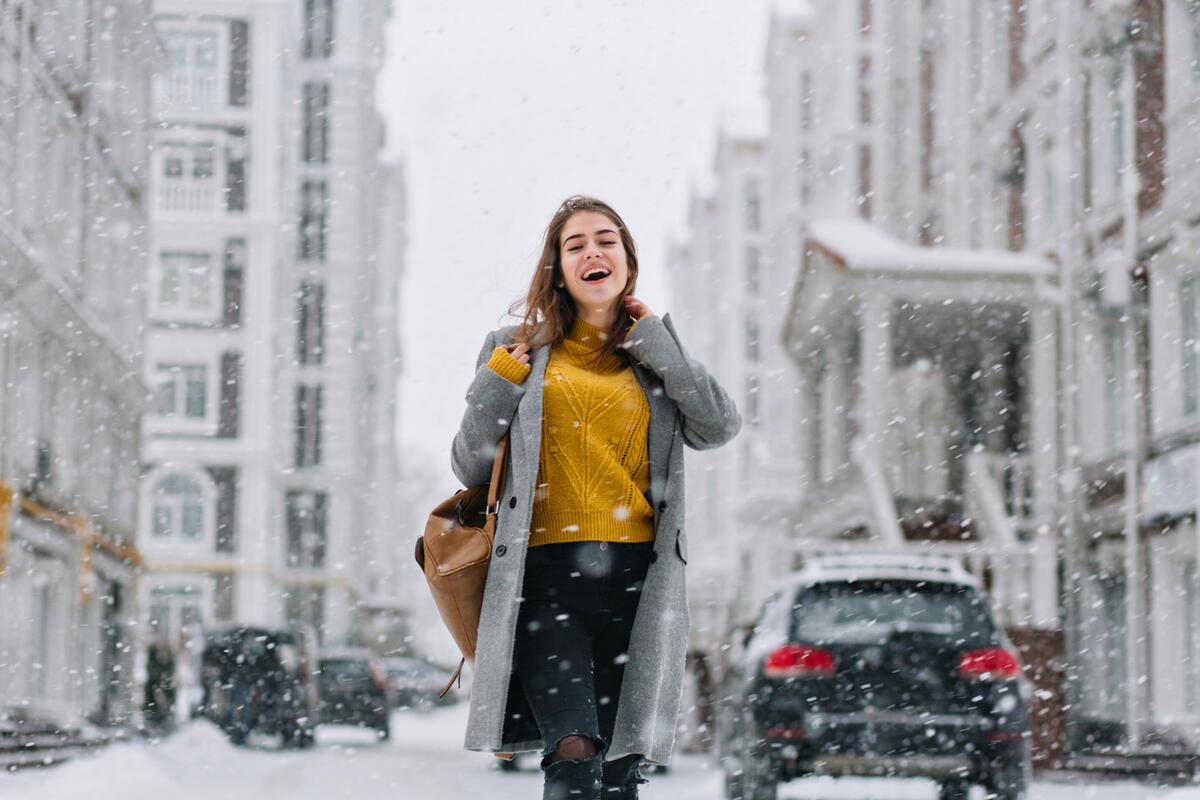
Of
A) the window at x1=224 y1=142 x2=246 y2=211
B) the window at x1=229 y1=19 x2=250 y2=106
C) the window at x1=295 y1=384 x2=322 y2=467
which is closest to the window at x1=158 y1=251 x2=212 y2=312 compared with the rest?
the window at x1=224 y1=142 x2=246 y2=211

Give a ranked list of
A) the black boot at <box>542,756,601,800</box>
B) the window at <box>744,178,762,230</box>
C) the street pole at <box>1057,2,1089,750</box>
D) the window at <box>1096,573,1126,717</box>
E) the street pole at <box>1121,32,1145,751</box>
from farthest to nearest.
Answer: the window at <box>744,178,762,230</box> → the street pole at <box>1057,2,1089,750</box> → the window at <box>1096,573,1126,717</box> → the street pole at <box>1121,32,1145,751</box> → the black boot at <box>542,756,601,800</box>

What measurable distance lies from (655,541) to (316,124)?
59757mm

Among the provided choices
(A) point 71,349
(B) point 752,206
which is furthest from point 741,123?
(A) point 71,349

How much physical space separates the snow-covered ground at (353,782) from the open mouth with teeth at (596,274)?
710 centimetres

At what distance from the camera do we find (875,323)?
21953 mm

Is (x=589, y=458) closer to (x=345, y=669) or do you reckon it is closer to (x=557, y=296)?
(x=557, y=296)

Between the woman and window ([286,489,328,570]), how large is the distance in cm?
5453

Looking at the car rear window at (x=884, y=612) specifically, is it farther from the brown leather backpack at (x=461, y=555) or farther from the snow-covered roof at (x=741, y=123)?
the snow-covered roof at (x=741, y=123)

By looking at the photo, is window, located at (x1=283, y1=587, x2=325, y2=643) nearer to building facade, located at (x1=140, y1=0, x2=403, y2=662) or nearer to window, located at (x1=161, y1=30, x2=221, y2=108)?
building facade, located at (x1=140, y1=0, x2=403, y2=662)

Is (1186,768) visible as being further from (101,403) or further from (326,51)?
(326,51)

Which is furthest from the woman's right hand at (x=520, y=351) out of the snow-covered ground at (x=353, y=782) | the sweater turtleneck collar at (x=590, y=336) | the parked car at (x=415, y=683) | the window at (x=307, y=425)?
the window at (x=307, y=425)

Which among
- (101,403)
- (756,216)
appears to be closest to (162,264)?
(101,403)

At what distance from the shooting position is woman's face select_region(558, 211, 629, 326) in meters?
3.81

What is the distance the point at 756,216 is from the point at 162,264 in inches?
1067
